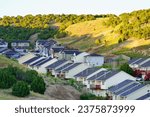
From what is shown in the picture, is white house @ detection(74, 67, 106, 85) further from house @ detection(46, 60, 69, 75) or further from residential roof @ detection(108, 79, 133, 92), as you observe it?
residential roof @ detection(108, 79, 133, 92)

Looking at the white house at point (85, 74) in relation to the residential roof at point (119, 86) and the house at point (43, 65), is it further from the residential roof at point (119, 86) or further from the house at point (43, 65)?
the house at point (43, 65)

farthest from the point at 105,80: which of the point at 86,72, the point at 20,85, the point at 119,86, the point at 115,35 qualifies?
the point at 115,35

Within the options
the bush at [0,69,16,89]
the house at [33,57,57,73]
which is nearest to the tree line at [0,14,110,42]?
the house at [33,57,57,73]

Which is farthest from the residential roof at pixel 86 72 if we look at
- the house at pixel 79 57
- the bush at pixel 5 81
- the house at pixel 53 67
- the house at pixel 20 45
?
the house at pixel 20 45

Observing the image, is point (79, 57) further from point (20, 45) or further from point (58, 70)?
point (20, 45)

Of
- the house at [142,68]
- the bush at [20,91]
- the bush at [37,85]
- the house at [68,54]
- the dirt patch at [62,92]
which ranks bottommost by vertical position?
the house at [68,54]
